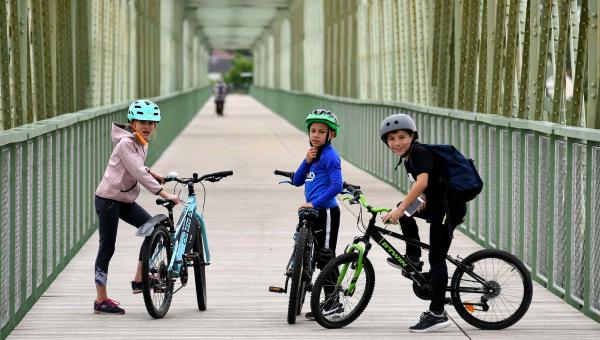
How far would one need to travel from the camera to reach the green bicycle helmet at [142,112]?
27.6 feet

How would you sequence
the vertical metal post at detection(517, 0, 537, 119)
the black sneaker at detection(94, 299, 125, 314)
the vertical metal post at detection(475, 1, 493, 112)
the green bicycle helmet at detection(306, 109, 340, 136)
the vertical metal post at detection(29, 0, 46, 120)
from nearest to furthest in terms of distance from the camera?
the green bicycle helmet at detection(306, 109, 340, 136)
the black sneaker at detection(94, 299, 125, 314)
the vertical metal post at detection(517, 0, 537, 119)
the vertical metal post at detection(29, 0, 46, 120)
the vertical metal post at detection(475, 1, 493, 112)

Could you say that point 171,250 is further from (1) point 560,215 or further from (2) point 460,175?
(1) point 560,215

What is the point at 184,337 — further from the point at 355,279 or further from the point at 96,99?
the point at 96,99

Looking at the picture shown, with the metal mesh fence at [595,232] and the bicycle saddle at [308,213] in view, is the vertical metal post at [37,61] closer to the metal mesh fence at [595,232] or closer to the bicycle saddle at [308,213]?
the bicycle saddle at [308,213]

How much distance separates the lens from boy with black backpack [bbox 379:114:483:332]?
25.3 ft

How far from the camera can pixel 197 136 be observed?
39.0m

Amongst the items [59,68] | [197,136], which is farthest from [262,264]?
[197,136]

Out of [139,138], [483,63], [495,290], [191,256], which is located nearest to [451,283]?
[495,290]

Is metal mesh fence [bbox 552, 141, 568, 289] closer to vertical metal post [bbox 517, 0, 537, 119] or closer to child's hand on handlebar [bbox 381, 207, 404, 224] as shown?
child's hand on handlebar [bbox 381, 207, 404, 224]

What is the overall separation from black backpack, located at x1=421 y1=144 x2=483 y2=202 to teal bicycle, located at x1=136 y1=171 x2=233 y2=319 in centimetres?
122

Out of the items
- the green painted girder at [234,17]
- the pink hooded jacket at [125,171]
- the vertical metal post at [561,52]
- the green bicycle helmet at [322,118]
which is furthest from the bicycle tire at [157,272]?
the green painted girder at [234,17]

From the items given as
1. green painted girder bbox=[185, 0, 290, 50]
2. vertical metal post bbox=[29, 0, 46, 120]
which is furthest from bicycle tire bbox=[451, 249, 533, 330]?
green painted girder bbox=[185, 0, 290, 50]

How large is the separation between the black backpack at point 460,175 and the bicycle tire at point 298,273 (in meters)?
0.86

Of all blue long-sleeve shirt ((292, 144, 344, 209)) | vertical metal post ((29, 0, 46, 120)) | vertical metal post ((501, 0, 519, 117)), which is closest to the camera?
blue long-sleeve shirt ((292, 144, 344, 209))
